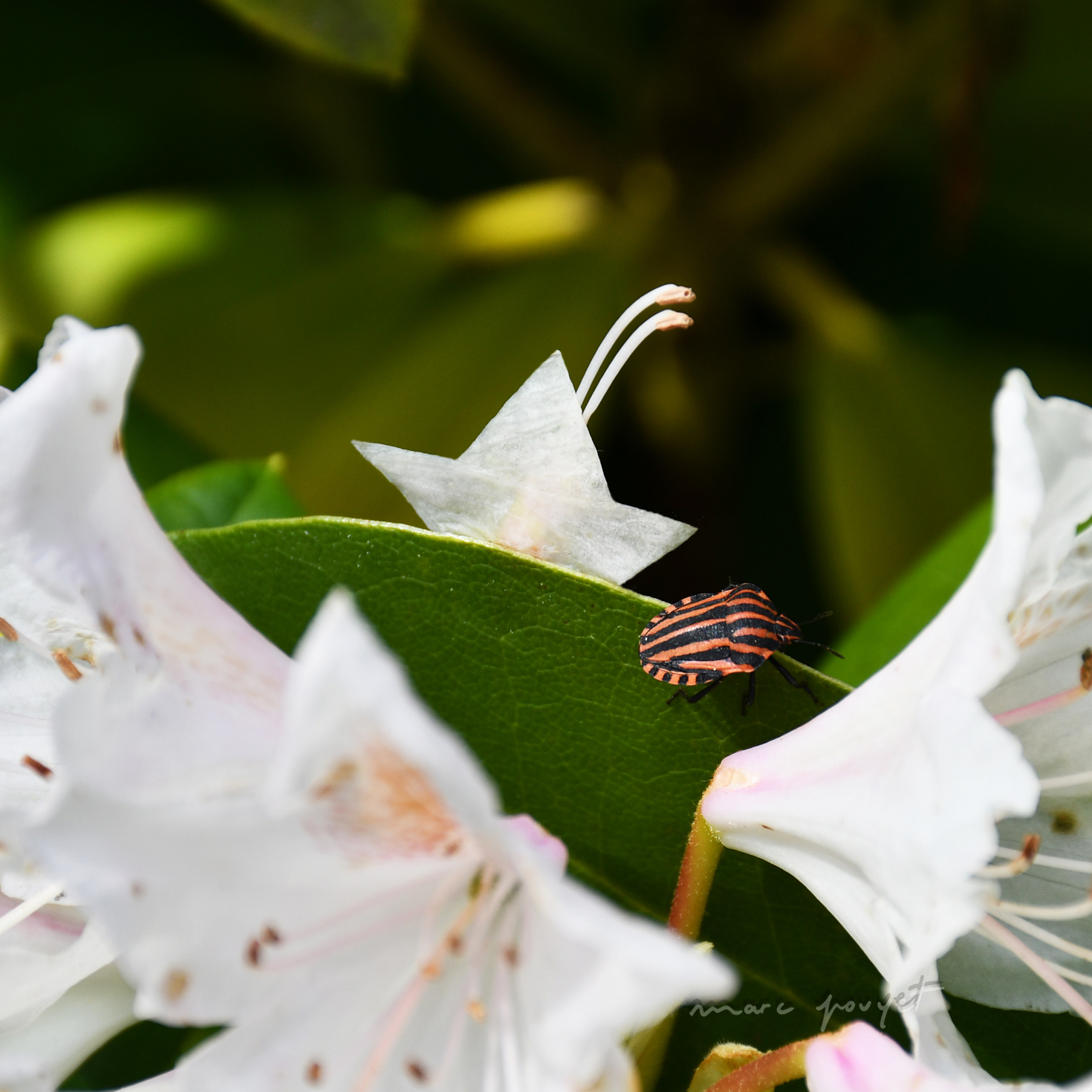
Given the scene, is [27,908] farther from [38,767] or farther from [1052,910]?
[1052,910]

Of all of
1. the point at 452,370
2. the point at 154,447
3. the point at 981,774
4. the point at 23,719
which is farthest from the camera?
the point at 452,370

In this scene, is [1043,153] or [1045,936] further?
[1043,153]

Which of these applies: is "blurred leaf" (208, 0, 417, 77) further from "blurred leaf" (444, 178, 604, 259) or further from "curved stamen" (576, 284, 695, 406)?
"blurred leaf" (444, 178, 604, 259)

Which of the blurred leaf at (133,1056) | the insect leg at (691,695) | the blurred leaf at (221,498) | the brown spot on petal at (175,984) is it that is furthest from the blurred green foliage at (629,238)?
the brown spot on petal at (175,984)

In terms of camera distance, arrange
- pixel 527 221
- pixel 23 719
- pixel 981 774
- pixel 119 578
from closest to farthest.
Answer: pixel 981 774 → pixel 119 578 → pixel 23 719 → pixel 527 221

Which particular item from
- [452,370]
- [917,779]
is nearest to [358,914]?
[917,779]

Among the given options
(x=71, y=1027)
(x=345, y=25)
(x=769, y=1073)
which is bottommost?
(x=71, y=1027)

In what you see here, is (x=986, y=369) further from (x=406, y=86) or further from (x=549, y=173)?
(x=406, y=86)

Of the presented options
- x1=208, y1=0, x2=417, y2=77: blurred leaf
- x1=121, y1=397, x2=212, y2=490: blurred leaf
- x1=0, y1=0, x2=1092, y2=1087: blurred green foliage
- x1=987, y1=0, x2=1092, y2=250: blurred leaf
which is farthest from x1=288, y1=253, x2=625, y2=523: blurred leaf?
x1=987, y1=0, x2=1092, y2=250: blurred leaf
